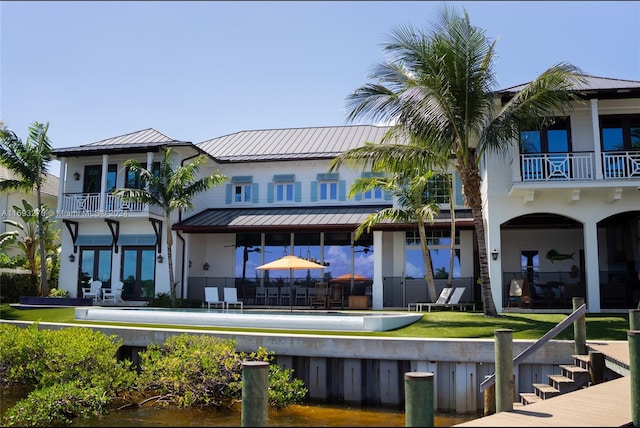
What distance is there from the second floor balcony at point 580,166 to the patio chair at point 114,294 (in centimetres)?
1589

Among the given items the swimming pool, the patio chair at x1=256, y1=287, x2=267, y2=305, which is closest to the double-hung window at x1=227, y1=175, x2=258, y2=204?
the patio chair at x1=256, y1=287, x2=267, y2=305

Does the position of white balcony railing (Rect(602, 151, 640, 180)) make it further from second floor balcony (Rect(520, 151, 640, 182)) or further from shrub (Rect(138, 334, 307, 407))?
shrub (Rect(138, 334, 307, 407))

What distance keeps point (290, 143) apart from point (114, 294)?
10372 mm

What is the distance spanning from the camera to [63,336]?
12469mm

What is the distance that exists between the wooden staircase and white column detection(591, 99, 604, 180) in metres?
8.53

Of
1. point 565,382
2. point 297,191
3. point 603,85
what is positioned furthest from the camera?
point 297,191

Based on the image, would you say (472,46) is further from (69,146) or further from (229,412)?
(69,146)

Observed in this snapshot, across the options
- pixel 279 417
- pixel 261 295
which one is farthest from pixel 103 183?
pixel 279 417

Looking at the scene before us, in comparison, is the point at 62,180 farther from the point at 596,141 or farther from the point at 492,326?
the point at 596,141

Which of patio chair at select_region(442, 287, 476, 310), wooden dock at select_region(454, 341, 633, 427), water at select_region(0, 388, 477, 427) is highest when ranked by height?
patio chair at select_region(442, 287, 476, 310)

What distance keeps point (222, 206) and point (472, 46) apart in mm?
14672

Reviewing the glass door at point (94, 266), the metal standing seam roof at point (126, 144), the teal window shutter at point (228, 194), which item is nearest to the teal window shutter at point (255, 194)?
the teal window shutter at point (228, 194)

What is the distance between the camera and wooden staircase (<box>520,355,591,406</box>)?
984cm

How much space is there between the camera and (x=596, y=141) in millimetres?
17672
